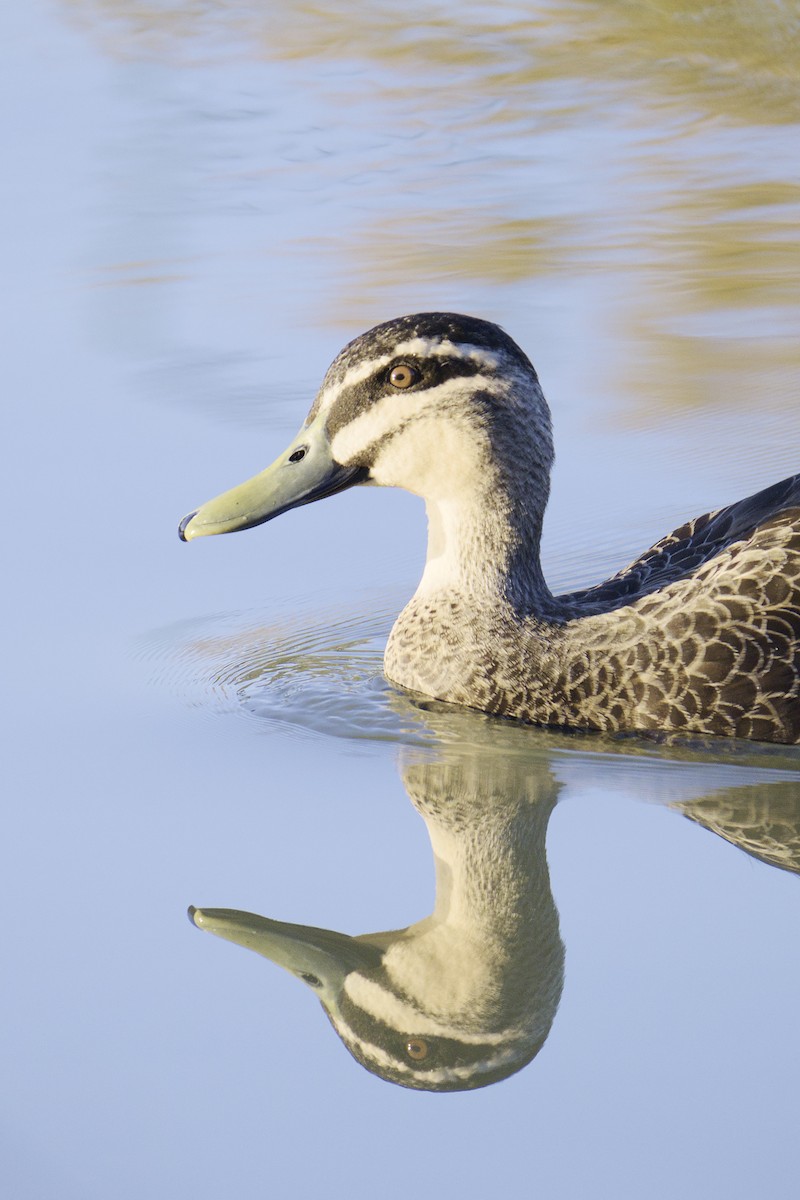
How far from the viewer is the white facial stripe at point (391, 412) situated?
7016 millimetres

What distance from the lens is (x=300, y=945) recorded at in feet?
16.8

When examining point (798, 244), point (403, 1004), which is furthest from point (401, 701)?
point (798, 244)

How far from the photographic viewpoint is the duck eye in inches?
275

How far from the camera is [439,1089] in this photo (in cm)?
452

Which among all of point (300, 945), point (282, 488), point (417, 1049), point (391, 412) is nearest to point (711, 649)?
point (391, 412)

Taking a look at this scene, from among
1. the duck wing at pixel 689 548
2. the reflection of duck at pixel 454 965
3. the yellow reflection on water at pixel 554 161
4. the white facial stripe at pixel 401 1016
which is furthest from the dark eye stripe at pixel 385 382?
the yellow reflection on water at pixel 554 161

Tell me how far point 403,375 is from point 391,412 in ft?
0.46

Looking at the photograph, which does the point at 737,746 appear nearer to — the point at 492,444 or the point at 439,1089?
the point at 492,444

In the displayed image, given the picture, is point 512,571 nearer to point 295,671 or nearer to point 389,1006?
point 295,671

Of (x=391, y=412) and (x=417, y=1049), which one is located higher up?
(x=391, y=412)

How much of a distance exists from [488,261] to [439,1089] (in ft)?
28.4

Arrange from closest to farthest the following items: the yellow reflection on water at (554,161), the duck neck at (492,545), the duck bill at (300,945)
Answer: the duck bill at (300,945) → the duck neck at (492,545) → the yellow reflection on water at (554,161)

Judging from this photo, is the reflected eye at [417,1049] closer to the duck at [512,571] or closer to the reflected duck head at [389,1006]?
the reflected duck head at [389,1006]

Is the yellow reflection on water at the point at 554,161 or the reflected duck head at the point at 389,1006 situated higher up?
the yellow reflection on water at the point at 554,161
